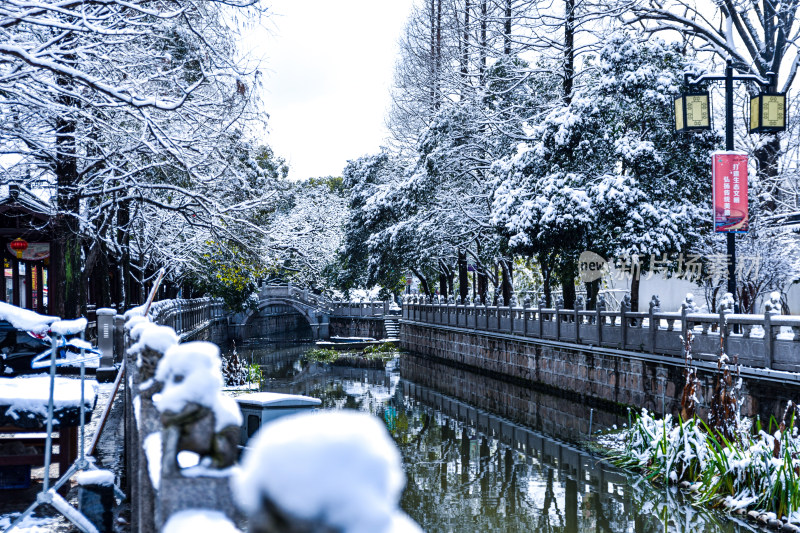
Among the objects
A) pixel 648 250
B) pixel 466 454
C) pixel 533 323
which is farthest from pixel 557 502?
pixel 533 323

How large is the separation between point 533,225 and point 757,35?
31.8 ft

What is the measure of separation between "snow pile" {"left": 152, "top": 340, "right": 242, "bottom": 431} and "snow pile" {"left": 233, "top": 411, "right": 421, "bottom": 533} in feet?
4.16

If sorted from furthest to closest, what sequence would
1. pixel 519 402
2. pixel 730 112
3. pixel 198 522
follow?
pixel 519 402 → pixel 730 112 → pixel 198 522

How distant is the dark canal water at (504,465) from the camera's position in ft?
34.0

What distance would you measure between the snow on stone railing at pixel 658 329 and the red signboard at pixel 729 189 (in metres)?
1.91

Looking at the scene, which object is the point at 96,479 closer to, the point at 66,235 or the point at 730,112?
the point at 66,235

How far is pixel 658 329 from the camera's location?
1691 cm

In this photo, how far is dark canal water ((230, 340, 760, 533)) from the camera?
10.4m

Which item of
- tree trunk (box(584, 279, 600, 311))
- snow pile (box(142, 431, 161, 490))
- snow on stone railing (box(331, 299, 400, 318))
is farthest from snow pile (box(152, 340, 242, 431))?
snow on stone railing (box(331, 299, 400, 318))

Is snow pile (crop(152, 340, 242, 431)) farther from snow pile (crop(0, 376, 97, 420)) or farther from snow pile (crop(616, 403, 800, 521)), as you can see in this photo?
snow pile (crop(616, 403, 800, 521))

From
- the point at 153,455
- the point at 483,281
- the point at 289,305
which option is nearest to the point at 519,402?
the point at 483,281

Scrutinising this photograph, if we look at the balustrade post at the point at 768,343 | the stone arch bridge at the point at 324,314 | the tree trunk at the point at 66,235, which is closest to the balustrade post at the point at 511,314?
the balustrade post at the point at 768,343

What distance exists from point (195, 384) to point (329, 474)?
4.62 feet

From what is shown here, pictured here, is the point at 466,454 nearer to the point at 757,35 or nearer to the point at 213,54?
the point at 213,54
